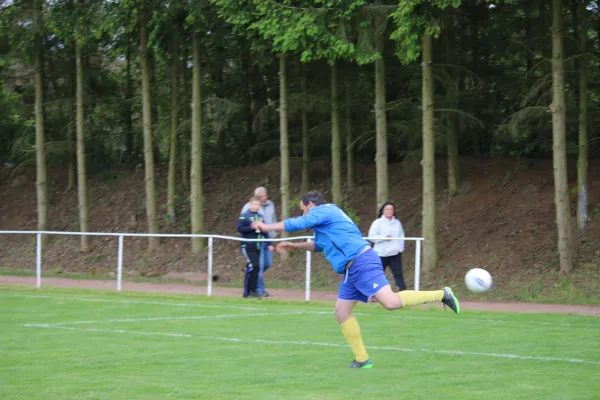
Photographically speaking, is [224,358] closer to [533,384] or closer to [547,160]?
[533,384]

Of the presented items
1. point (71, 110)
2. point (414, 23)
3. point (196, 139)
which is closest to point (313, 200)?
point (414, 23)

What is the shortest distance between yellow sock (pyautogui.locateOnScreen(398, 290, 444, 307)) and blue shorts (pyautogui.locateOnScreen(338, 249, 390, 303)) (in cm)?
35

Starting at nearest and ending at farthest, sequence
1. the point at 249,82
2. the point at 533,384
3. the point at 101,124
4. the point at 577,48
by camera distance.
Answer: the point at 533,384 → the point at 577,48 → the point at 249,82 → the point at 101,124

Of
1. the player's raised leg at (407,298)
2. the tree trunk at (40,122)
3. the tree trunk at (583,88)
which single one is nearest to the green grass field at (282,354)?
the player's raised leg at (407,298)

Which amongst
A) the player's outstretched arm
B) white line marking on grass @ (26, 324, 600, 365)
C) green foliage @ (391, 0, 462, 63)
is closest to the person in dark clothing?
green foliage @ (391, 0, 462, 63)

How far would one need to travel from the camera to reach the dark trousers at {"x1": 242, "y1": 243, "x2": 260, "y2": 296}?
60.4ft

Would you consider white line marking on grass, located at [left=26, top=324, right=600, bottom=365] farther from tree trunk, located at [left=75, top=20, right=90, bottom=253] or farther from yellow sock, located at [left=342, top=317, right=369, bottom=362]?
tree trunk, located at [left=75, top=20, right=90, bottom=253]

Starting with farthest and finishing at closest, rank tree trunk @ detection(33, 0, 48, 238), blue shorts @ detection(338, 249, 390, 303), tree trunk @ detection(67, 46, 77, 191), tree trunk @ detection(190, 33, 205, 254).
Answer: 1. tree trunk @ detection(67, 46, 77, 191)
2. tree trunk @ detection(33, 0, 48, 238)
3. tree trunk @ detection(190, 33, 205, 254)
4. blue shorts @ detection(338, 249, 390, 303)

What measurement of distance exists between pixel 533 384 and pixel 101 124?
1256 inches

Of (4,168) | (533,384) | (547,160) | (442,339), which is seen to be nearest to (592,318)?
(442,339)

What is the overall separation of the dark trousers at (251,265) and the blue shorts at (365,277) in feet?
29.5

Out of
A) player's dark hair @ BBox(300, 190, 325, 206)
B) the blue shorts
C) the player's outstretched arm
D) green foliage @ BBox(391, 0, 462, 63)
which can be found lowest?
the blue shorts

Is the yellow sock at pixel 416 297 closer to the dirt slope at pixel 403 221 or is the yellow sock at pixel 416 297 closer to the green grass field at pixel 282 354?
the green grass field at pixel 282 354

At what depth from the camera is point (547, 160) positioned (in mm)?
28141
